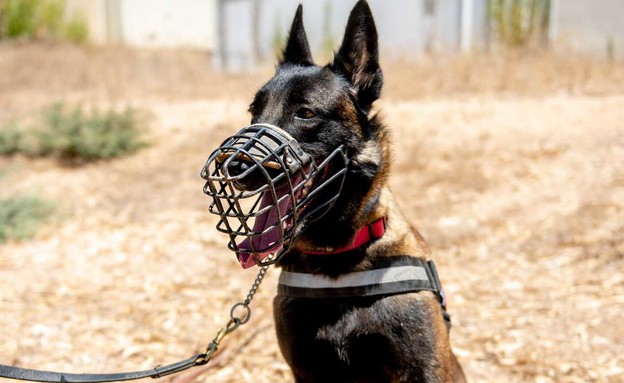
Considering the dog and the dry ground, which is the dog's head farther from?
the dry ground

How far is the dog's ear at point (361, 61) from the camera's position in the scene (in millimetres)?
2428

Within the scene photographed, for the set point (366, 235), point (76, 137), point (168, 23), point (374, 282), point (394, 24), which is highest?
point (394, 24)

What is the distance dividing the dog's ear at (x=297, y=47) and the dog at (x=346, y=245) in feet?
0.85

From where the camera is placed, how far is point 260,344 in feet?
12.3

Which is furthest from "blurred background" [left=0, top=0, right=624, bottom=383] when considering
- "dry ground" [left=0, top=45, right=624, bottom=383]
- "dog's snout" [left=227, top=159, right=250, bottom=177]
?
"dog's snout" [left=227, top=159, right=250, bottom=177]

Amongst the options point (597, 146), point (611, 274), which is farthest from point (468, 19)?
point (611, 274)

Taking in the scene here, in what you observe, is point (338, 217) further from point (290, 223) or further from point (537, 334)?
point (537, 334)

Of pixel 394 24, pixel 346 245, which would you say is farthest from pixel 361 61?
pixel 394 24

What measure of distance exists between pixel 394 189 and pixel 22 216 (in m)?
3.67

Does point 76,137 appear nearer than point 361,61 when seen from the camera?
No

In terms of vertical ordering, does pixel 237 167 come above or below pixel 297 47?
below

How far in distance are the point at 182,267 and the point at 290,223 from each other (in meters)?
3.21

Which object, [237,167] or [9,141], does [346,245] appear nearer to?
[237,167]

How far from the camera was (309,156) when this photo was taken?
2.06 meters
